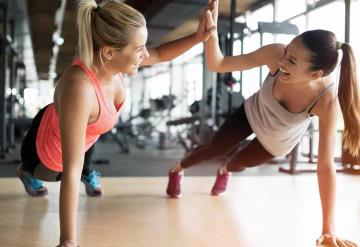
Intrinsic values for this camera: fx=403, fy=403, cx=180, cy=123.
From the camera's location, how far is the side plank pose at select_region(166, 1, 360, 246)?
1295 millimetres

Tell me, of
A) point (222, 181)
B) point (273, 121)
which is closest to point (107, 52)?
point (273, 121)

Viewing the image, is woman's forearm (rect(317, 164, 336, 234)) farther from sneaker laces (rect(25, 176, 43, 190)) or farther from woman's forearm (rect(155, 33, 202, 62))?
sneaker laces (rect(25, 176, 43, 190))

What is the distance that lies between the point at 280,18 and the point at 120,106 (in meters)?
1.23

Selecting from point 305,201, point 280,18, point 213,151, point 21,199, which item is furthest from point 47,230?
point 280,18

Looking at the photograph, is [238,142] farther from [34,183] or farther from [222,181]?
[34,183]

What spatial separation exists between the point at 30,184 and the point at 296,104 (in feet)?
4.32

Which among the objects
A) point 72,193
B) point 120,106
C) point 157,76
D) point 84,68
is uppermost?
point 84,68

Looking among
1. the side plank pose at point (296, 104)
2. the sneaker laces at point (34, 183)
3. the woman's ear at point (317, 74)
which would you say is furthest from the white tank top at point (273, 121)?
the sneaker laces at point (34, 183)

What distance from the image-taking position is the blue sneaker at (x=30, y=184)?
75.9 inches

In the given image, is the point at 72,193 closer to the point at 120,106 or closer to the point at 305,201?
the point at 120,106

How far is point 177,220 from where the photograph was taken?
5.41 ft

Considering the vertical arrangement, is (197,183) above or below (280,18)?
below

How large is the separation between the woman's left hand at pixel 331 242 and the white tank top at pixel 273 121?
1.51 ft

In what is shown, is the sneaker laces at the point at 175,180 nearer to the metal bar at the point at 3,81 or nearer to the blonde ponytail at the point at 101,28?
the blonde ponytail at the point at 101,28
